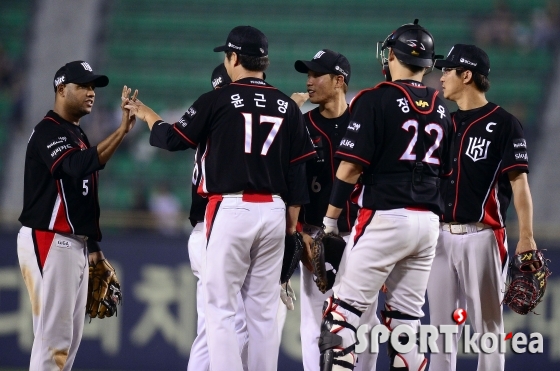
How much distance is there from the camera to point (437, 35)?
1475cm

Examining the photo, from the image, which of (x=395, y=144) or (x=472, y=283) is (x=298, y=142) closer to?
(x=395, y=144)

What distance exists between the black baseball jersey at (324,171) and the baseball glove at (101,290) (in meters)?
1.43

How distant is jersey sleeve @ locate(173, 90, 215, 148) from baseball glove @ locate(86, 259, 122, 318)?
1.38 m

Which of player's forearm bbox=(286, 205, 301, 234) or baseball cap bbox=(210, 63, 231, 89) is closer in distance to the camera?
player's forearm bbox=(286, 205, 301, 234)

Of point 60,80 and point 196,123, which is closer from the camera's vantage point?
point 196,123

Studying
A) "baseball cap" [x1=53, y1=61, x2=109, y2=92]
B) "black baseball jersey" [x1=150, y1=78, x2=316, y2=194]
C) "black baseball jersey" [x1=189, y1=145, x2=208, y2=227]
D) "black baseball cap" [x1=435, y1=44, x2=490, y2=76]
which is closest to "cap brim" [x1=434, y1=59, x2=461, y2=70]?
"black baseball cap" [x1=435, y1=44, x2=490, y2=76]

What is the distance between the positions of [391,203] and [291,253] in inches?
35.7

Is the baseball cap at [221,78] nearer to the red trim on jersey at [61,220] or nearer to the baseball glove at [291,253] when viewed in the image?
the baseball glove at [291,253]

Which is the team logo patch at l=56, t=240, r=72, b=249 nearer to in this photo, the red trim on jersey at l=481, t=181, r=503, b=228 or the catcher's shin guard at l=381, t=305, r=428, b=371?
the catcher's shin guard at l=381, t=305, r=428, b=371

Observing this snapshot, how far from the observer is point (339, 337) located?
189 inches

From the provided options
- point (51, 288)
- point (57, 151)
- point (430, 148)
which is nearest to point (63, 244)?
point (51, 288)

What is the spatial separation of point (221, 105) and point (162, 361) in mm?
3875

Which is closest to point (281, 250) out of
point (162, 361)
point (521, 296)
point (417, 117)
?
point (417, 117)

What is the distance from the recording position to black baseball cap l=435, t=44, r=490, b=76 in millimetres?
5723
